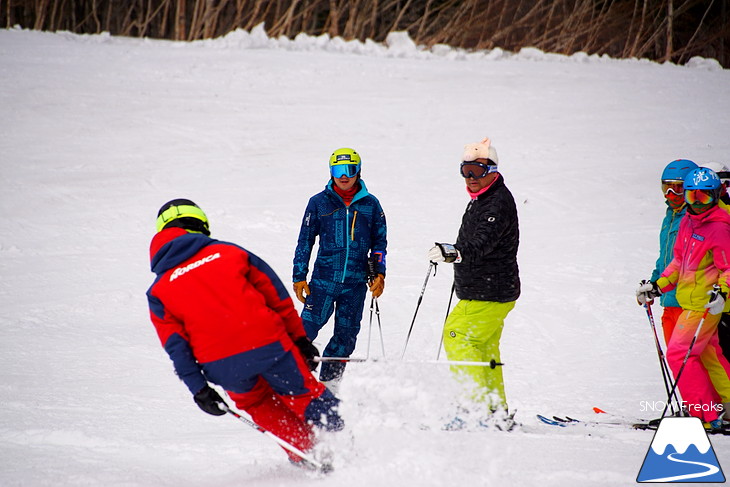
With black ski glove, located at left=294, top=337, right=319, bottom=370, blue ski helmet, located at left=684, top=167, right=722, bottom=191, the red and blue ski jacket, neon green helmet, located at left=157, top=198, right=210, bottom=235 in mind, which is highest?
blue ski helmet, located at left=684, top=167, right=722, bottom=191

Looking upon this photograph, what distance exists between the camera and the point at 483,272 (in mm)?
4191

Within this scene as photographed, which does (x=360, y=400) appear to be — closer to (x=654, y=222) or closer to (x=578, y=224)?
(x=578, y=224)

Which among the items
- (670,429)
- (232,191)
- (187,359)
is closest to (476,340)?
(670,429)

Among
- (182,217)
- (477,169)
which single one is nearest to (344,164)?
(477,169)

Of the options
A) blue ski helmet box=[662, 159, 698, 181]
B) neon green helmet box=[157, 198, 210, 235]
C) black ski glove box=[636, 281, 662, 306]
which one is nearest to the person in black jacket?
black ski glove box=[636, 281, 662, 306]

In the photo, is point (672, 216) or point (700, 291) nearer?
point (700, 291)

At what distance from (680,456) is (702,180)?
1735 mm

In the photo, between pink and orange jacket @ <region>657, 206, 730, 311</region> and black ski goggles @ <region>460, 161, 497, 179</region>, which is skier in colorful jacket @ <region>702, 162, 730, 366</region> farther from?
black ski goggles @ <region>460, 161, 497, 179</region>

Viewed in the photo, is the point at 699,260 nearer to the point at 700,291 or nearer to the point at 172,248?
the point at 700,291

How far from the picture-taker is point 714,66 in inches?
626

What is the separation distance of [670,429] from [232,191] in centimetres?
723

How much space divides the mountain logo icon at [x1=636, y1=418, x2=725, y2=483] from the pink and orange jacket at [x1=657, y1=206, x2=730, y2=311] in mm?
1026

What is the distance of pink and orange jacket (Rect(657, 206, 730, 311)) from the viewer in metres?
4.09

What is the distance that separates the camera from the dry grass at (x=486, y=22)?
20.3 meters
